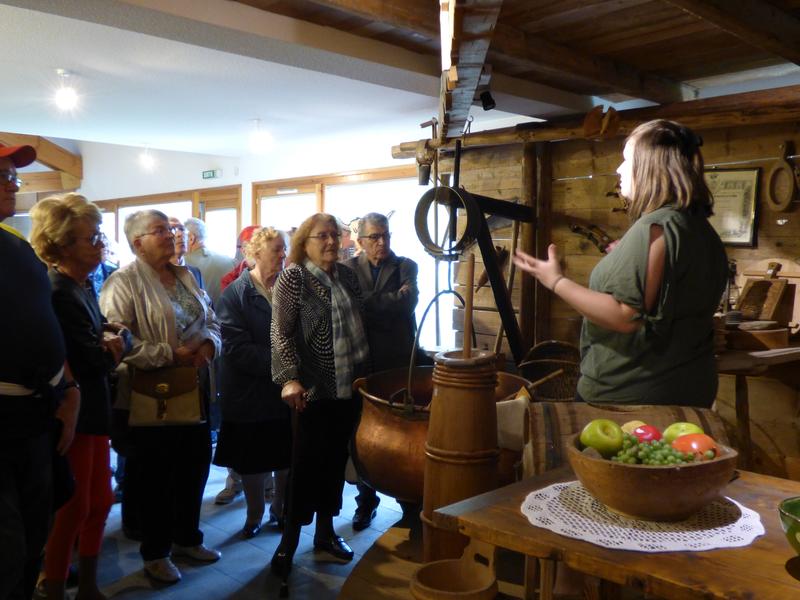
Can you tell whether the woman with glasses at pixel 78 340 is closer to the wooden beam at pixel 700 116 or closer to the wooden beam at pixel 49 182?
the wooden beam at pixel 700 116

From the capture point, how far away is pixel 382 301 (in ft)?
10.9

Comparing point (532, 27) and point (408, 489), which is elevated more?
point (532, 27)

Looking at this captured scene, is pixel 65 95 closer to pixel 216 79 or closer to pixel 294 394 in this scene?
pixel 216 79

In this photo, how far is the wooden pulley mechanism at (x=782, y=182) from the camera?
3.44 metres

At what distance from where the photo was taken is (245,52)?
3.12 m

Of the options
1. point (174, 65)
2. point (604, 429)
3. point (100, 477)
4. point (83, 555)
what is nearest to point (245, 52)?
point (174, 65)

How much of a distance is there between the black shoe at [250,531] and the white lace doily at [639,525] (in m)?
2.50

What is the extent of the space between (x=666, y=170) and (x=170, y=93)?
3726 mm

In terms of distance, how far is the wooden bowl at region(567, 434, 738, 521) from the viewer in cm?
108

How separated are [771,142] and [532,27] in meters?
1.34

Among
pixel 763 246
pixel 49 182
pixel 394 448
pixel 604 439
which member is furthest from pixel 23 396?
pixel 49 182

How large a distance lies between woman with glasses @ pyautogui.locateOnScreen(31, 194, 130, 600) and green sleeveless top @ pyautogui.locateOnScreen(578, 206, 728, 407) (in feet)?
5.52

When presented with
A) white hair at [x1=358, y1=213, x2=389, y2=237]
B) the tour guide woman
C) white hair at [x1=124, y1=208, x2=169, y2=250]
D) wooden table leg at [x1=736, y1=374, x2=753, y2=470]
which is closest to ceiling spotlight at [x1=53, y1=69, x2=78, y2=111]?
white hair at [x1=124, y1=208, x2=169, y2=250]

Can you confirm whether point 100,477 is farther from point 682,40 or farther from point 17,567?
point 682,40
